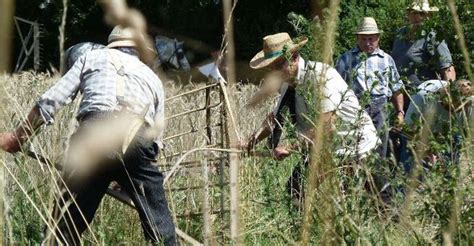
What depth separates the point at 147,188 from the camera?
16.1 ft

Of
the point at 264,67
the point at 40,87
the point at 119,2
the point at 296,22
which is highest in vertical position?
the point at 119,2

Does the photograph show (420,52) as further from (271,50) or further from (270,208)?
(270,208)

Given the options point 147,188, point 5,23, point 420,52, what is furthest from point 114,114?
point 420,52

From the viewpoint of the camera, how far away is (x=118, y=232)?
5.41 metres

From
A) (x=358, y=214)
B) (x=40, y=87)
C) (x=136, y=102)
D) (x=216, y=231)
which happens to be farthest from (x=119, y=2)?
(x=40, y=87)

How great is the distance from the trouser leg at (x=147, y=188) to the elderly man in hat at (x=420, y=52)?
1280mm

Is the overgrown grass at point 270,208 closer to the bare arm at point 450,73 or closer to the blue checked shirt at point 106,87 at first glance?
the blue checked shirt at point 106,87

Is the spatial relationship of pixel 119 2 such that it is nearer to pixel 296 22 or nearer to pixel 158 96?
pixel 296 22

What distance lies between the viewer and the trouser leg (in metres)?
4.77

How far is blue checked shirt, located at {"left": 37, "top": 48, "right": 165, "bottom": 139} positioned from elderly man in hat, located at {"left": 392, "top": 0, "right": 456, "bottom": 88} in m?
1.19

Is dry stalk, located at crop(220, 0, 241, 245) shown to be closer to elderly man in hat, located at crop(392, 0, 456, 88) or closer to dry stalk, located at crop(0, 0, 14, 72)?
dry stalk, located at crop(0, 0, 14, 72)

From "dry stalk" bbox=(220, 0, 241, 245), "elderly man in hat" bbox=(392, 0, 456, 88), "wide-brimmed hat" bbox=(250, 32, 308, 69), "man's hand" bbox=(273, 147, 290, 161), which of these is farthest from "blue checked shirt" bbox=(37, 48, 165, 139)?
"dry stalk" bbox=(220, 0, 241, 245)

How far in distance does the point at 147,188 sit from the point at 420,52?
316cm

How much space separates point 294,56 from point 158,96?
2.94ft
